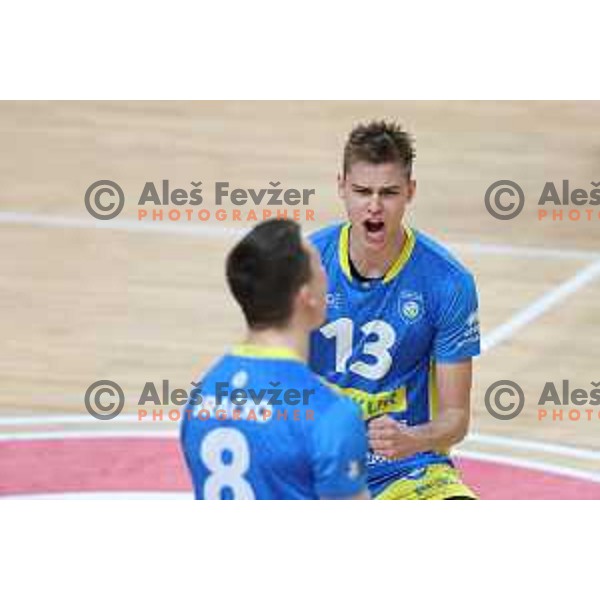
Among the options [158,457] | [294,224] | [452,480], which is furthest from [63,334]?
[294,224]

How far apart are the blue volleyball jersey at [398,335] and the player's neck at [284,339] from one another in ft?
5.79

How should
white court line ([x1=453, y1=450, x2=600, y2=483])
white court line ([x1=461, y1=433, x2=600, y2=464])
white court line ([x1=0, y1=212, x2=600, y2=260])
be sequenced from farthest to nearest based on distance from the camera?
white court line ([x1=0, y1=212, x2=600, y2=260]) < white court line ([x1=461, y1=433, x2=600, y2=464]) < white court line ([x1=453, y1=450, x2=600, y2=483])

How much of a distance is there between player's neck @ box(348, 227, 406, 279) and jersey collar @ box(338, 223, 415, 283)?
0.02 m

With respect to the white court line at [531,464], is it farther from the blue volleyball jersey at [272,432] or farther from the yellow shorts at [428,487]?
the blue volleyball jersey at [272,432]

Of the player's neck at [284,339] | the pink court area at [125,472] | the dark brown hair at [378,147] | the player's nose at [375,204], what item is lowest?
the pink court area at [125,472]

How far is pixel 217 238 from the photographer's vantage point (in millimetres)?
12430

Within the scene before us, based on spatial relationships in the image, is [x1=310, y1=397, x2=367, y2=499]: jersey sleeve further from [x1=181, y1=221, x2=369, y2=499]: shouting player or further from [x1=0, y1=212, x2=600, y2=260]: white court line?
[x1=0, y1=212, x2=600, y2=260]: white court line

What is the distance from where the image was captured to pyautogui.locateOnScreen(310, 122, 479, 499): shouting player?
7.05 metres

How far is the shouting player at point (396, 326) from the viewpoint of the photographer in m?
7.05

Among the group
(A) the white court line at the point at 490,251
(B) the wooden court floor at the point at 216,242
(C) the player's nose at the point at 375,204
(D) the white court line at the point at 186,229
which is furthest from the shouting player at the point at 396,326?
(D) the white court line at the point at 186,229

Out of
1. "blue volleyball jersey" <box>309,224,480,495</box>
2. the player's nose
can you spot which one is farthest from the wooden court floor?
the player's nose

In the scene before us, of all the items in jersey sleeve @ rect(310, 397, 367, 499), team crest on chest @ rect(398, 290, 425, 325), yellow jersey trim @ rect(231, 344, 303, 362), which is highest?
team crest on chest @ rect(398, 290, 425, 325)
